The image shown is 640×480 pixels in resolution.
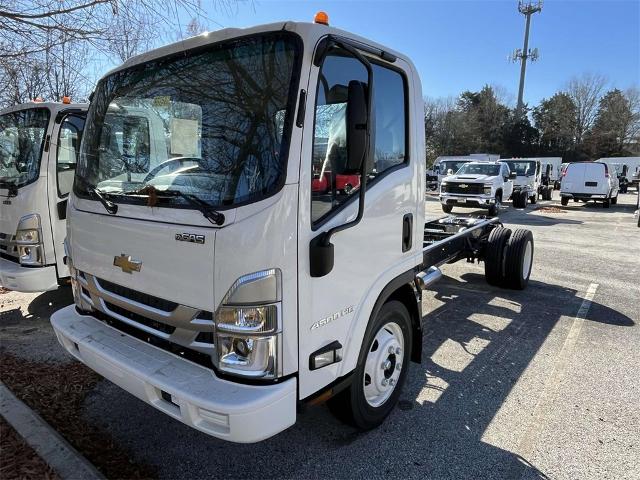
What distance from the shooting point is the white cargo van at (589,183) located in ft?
68.7

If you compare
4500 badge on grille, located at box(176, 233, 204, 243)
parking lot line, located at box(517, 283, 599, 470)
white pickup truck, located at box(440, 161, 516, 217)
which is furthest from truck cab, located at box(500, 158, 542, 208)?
4500 badge on grille, located at box(176, 233, 204, 243)

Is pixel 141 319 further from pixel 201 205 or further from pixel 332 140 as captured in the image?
pixel 332 140

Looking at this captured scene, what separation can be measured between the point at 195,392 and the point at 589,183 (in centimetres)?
2390

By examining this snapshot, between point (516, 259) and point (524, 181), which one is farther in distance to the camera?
point (524, 181)

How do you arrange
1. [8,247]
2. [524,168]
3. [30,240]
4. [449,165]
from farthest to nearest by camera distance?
[449,165], [524,168], [8,247], [30,240]

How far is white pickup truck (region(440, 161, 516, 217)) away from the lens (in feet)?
52.8

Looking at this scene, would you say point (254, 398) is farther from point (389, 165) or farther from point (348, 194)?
point (389, 165)

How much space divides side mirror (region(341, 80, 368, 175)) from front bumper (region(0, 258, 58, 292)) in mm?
4071

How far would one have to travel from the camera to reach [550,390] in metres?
3.56

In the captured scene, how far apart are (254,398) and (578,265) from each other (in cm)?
812

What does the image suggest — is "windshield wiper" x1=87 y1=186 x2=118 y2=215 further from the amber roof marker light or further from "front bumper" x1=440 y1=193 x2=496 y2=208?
"front bumper" x1=440 y1=193 x2=496 y2=208

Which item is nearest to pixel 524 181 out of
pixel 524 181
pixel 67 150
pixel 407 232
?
pixel 524 181

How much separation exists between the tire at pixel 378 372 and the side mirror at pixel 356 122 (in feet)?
3.68

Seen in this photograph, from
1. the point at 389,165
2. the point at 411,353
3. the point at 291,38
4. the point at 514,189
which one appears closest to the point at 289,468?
the point at 411,353
